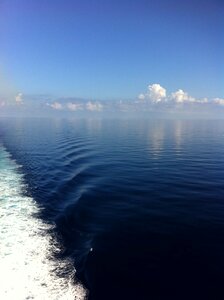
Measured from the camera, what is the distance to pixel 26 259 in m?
18.7

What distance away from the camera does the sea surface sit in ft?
53.2

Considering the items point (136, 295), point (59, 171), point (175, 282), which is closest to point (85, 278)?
point (136, 295)

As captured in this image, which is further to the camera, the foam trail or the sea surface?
the sea surface

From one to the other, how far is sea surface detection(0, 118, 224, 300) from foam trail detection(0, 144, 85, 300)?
0.05m

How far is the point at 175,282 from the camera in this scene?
16.5 metres

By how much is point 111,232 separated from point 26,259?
6828mm

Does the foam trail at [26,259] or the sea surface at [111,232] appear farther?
the sea surface at [111,232]

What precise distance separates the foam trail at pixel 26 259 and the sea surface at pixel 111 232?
5cm

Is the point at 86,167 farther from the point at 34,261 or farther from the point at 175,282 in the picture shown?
the point at 175,282

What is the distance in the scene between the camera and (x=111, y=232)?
22.9m

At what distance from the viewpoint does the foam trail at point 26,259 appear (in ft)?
50.8

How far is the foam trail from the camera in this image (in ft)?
50.8

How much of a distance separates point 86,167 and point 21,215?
800 inches

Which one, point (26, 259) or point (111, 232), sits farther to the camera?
point (111, 232)
